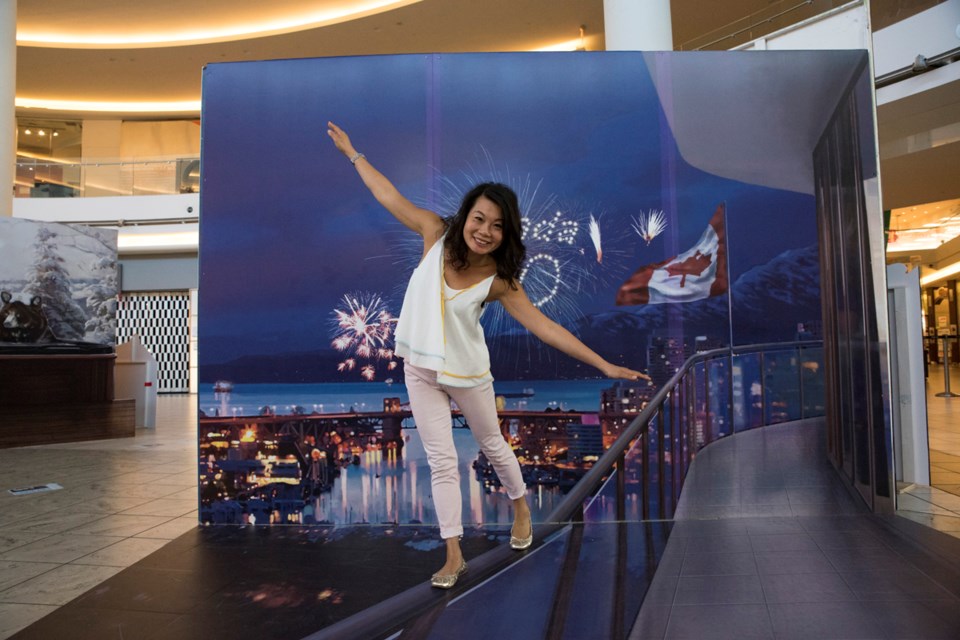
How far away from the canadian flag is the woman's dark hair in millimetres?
877

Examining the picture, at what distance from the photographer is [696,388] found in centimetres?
289

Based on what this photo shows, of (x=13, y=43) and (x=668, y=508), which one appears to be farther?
(x=13, y=43)

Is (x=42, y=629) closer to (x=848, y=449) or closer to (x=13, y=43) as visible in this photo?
(x=848, y=449)

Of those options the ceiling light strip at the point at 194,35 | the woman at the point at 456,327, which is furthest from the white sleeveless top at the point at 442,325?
Answer: the ceiling light strip at the point at 194,35

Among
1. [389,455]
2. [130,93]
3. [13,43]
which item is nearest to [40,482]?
[389,455]

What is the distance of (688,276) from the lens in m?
2.90

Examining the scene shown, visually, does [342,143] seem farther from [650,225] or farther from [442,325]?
[650,225]

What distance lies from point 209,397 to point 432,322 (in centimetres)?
140

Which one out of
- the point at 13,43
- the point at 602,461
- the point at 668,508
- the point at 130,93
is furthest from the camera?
the point at 130,93

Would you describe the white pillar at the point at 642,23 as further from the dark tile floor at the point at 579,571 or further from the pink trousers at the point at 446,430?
the pink trousers at the point at 446,430

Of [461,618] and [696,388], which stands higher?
[696,388]

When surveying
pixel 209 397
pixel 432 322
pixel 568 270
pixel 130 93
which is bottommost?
pixel 209 397

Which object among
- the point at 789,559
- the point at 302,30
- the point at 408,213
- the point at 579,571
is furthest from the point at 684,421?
the point at 302,30

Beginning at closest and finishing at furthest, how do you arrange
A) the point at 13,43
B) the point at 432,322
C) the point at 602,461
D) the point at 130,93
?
the point at 432,322, the point at 602,461, the point at 13,43, the point at 130,93
